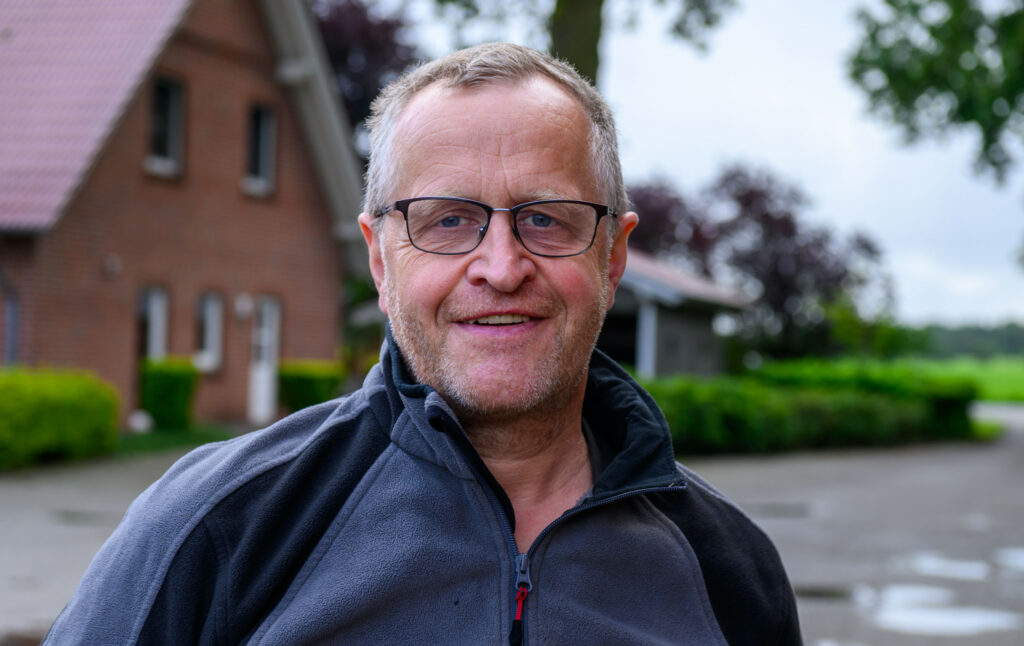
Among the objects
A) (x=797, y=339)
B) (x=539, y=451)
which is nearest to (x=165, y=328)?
(x=539, y=451)

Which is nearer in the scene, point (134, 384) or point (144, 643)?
point (144, 643)

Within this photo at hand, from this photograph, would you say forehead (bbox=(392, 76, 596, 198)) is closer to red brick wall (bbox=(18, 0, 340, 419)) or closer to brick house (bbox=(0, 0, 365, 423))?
brick house (bbox=(0, 0, 365, 423))

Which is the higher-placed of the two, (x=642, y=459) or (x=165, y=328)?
(x=642, y=459)

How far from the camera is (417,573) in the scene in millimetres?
2061

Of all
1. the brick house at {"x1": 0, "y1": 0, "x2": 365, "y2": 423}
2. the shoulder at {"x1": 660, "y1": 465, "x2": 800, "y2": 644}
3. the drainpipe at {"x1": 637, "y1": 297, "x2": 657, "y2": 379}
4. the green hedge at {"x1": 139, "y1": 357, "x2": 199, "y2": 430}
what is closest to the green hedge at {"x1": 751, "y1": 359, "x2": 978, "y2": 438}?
the drainpipe at {"x1": 637, "y1": 297, "x2": 657, "y2": 379}

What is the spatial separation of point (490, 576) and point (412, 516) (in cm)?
17

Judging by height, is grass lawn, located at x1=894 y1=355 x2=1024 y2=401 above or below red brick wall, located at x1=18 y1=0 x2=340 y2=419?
below

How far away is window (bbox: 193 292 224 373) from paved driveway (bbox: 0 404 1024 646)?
4.69 m

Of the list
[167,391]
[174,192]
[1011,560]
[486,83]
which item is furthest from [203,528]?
[174,192]

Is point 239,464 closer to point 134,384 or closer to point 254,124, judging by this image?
point 134,384

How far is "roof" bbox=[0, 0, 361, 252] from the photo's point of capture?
1717 cm

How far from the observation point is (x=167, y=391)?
18.8 metres

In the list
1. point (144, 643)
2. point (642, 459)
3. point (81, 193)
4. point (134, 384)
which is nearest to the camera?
point (144, 643)

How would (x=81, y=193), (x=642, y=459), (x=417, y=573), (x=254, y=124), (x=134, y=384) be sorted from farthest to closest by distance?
1. (x=254, y=124)
2. (x=134, y=384)
3. (x=81, y=193)
4. (x=642, y=459)
5. (x=417, y=573)
